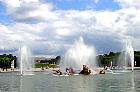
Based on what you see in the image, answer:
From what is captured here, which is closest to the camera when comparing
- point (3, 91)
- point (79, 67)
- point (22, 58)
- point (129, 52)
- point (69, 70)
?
point (3, 91)

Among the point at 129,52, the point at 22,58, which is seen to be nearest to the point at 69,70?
the point at 22,58

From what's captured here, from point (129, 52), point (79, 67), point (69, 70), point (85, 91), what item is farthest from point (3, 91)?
point (129, 52)

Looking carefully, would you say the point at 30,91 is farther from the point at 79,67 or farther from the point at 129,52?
the point at 129,52

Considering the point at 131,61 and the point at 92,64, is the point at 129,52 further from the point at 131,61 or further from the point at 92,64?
the point at 92,64

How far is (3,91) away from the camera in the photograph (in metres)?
53.0

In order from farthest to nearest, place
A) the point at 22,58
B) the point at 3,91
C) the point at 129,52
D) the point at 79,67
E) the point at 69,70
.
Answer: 1. the point at 129,52
2. the point at 22,58
3. the point at 79,67
4. the point at 69,70
5. the point at 3,91

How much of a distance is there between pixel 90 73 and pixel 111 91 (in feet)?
182

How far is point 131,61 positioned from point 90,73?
41255mm

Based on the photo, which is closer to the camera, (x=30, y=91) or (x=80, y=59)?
(x=30, y=91)

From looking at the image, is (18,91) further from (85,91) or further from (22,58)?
(22,58)

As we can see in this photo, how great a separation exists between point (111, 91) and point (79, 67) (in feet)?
213

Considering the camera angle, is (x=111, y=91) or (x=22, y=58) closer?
(x=111, y=91)

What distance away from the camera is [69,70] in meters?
105

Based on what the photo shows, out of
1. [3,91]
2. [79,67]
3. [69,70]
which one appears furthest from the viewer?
[79,67]
